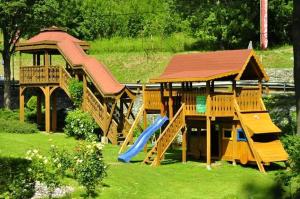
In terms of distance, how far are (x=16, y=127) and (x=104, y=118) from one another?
21.3ft

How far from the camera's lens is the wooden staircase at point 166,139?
81.6 feet

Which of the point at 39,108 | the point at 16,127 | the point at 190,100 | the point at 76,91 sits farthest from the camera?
the point at 39,108

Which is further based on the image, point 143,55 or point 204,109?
point 143,55

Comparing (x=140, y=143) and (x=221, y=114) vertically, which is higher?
(x=221, y=114)

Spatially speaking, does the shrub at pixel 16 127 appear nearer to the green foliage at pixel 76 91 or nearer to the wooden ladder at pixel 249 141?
the green foliage at pixel 76 91

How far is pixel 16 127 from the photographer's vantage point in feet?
114

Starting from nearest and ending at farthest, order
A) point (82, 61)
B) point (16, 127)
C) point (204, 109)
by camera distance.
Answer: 1. point (204, 109)
2. point (82, 61)
3. point (16, 127)

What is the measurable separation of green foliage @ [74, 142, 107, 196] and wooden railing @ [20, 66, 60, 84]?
18.2 m

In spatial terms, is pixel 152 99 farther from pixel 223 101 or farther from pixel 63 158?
pixel 63 158

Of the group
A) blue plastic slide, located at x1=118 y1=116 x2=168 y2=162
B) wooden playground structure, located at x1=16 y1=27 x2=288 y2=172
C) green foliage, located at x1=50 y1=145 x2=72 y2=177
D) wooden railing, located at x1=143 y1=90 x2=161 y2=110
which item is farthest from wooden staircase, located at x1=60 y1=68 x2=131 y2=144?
green foliage, located at x1=50 y1=145 x2=72 y2=177

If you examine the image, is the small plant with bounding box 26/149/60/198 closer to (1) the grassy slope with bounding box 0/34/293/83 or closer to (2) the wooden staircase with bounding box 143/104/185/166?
(2) the wooden staircase with bounding box 143/104/185/166

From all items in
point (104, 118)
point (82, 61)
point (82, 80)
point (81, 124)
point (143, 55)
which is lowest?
point (81, 124)

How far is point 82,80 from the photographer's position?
1385 inches

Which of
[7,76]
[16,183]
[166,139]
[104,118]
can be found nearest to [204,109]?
[166,139]
